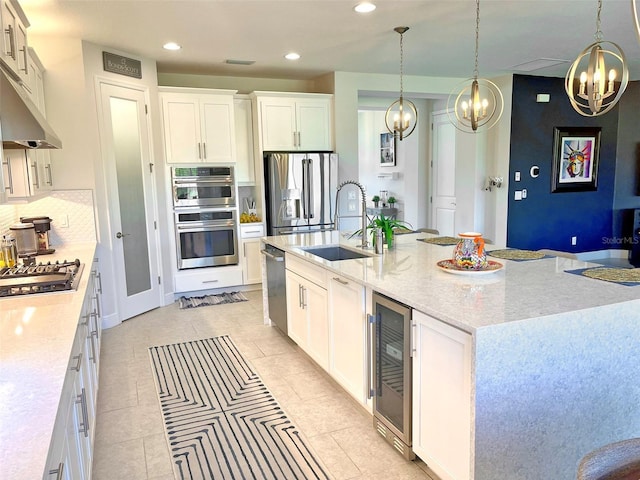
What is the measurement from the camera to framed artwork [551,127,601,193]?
7.03m

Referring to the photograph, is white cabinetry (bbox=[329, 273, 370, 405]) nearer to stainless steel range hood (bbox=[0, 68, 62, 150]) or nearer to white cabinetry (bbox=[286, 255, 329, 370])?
white cabinetry (bbox=[286, 255, 329, 370])

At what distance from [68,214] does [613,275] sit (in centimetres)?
445

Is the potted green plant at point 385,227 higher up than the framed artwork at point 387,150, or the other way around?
the framed artwork at point 387,150

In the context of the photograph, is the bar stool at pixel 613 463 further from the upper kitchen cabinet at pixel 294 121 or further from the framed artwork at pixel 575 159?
the framed artwork at pixel 575 159

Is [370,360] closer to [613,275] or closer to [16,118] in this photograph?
[613,275]

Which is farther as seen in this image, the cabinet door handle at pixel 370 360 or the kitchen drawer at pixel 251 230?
the kitchen drawer at pixel 251 230

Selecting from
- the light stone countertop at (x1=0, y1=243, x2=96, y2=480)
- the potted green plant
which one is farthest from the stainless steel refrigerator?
the light stone countertop at (x1=0, y1=243, x2=96, y2=480)

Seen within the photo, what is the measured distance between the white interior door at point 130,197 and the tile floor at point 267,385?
394 mm

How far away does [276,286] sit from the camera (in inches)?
167

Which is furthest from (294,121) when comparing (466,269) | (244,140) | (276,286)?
(466,269)

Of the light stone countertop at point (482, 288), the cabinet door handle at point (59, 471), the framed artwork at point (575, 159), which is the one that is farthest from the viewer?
the framed artwork at point (575, 159)

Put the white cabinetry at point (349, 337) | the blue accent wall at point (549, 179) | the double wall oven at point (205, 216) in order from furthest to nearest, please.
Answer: the blue accent wall at point (549, 179), the double wall oven at point (205, 216), the white cabinetry at point (349, 337)

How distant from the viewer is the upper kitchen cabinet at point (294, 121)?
590 centimetres

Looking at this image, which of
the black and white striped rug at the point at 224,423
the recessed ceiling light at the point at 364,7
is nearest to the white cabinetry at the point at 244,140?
the recessed ceiling light at the point at 364,7
